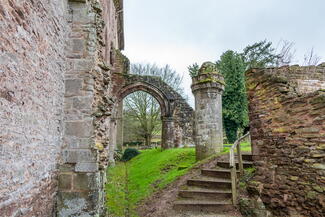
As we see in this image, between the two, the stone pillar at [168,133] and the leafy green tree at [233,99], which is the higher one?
the leafy green tree at [233,99]

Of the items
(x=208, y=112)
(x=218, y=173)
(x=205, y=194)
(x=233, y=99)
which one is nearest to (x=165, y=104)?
(x=208, y=112)

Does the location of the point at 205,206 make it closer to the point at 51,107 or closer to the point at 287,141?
the point at 287,141

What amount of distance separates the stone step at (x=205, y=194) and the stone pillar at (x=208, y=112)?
282 cm

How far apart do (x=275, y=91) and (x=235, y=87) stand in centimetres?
1401

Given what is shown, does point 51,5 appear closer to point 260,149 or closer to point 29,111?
point 29,111

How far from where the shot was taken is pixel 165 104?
14.8 metres

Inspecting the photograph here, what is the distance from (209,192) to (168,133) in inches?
331

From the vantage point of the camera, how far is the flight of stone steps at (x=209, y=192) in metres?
5.66

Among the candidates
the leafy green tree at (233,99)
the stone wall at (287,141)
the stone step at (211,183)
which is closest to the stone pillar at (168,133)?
the leafy green tree at (233,99)

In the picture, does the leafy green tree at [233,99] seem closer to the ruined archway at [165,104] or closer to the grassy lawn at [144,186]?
the ruined archway at [165,104]

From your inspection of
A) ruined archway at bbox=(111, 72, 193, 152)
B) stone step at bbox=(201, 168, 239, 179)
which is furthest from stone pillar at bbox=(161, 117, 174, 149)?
stone step at bbox=(201, 168, 239, 179)

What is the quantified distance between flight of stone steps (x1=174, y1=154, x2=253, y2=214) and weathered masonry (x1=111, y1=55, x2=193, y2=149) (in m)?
7.12

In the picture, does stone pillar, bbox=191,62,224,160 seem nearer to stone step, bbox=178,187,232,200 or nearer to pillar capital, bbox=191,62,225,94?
pillar capital, bbox=191,62,225,94

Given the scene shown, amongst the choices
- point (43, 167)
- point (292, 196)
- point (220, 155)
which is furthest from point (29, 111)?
point (220, 155)
